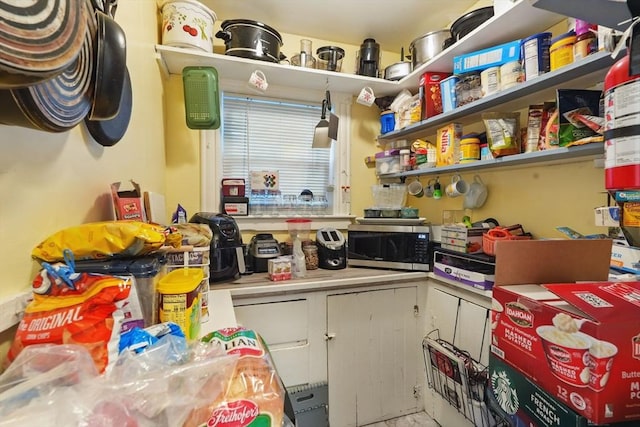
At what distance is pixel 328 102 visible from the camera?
81.7 inches

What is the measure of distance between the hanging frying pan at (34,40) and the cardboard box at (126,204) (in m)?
0.63

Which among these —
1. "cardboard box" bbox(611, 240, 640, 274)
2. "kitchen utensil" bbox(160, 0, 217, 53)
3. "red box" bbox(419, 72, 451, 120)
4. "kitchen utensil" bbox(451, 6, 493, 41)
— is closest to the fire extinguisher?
"cardboard box" bbox(611, 240, 640, 274)

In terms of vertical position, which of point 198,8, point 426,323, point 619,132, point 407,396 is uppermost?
point 198,8

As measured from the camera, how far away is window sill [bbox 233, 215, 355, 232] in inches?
82.1

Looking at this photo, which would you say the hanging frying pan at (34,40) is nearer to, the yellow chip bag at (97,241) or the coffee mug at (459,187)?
the yellow chip bag at (97,241)

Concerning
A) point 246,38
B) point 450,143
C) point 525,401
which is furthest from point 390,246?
point 246,38

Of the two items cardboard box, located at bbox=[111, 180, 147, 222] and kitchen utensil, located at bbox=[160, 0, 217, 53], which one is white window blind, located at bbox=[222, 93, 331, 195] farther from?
cardboard box, located at bbox=[111, 180, 147, 222]

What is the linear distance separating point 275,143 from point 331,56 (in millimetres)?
728

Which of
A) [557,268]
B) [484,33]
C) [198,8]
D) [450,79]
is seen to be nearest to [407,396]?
[557,268]

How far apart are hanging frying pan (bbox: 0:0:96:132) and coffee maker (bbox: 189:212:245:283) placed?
90 centimetres

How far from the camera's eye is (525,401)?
2.19 feet

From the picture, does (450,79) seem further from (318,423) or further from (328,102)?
(318,423)

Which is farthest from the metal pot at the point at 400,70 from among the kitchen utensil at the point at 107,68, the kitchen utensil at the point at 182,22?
the kitchen utensil at the point at 107,68

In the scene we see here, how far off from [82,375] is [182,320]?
0.30 metres
